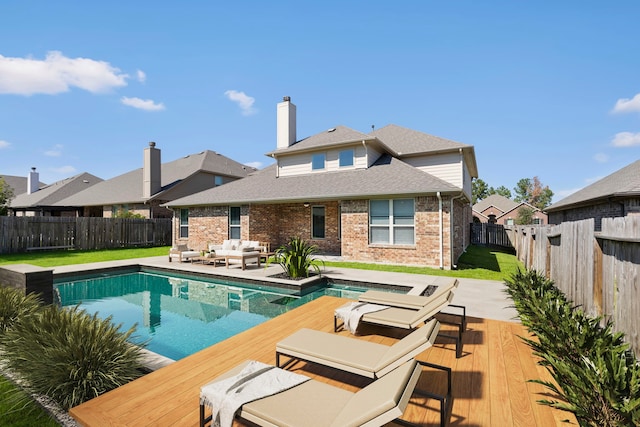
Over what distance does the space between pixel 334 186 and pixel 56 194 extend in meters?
33.5

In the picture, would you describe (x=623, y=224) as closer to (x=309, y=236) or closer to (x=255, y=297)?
(x=255, y=297)

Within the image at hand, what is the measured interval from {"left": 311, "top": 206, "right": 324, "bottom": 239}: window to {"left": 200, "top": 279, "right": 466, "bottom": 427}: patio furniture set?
13284mm

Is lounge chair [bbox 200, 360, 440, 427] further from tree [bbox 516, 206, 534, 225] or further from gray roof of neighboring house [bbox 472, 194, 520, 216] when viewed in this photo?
gray roof of neighboring house [bbox 472, 194, 520, 216]

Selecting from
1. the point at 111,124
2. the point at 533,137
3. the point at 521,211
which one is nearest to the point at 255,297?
Answer: the point at 111,124

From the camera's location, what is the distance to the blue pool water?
614 cm

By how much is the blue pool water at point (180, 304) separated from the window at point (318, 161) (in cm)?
915

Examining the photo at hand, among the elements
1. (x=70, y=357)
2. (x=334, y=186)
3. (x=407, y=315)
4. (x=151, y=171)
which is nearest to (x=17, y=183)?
(x=151, y=171)

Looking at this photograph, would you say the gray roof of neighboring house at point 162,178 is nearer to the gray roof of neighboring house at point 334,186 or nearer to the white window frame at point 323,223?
the gray roof of neighboring house at point 334,186

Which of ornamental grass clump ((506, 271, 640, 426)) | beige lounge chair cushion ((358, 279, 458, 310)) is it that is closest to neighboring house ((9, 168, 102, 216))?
beige lounge chair cushion ((358, 279, 458, 310))

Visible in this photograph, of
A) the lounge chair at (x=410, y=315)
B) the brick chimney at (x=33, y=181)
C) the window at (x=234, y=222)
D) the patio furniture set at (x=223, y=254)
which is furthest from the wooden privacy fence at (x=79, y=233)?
the brick chimney at (x=33, y=181)

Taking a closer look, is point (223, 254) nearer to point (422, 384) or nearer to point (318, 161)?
point (318, 161)

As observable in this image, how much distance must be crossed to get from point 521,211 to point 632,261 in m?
53.6

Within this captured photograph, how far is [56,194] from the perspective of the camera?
31531 millimetres

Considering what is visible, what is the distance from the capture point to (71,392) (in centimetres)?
331
